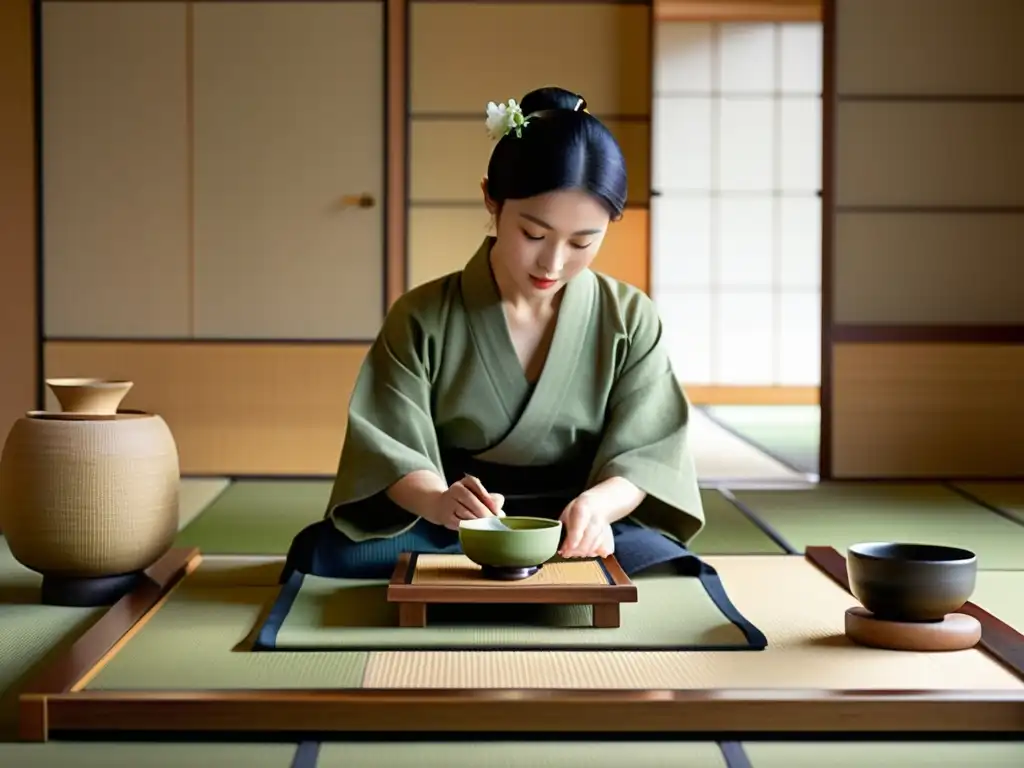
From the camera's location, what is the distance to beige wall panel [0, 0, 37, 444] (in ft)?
15.9

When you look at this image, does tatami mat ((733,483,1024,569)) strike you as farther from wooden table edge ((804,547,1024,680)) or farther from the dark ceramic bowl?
the dark ceramic bowl

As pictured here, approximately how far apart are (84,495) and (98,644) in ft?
1.42

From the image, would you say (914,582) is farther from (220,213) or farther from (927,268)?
(220,213)

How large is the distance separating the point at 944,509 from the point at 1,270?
360 cm

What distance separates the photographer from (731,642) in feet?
7.17

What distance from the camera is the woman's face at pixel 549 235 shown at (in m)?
2.41

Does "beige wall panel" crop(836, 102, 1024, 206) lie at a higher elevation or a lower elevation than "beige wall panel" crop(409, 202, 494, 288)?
higher

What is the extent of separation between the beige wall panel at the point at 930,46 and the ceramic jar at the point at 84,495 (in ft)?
11.1

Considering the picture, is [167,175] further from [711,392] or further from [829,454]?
[711,392]

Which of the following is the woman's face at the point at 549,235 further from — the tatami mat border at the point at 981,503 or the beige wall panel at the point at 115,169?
the beige wall panel at the point at 115,169

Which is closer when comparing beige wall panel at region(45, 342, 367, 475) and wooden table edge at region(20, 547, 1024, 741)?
wooden table edge at region(20, 547, 1024, 741)

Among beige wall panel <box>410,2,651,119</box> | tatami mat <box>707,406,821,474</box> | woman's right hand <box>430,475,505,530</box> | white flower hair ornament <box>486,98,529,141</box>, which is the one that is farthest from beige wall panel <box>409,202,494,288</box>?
woman's right hand <box>430,475,505,530</box>

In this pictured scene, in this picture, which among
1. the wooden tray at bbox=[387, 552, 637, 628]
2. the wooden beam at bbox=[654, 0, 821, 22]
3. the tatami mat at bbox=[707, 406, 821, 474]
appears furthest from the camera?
the wooden beam at bbox=[654, 0, 821, 22]

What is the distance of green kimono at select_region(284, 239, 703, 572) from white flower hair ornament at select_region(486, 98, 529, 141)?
0.36 meters
